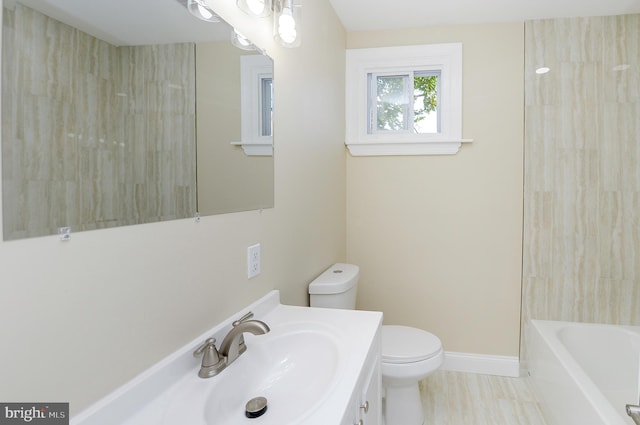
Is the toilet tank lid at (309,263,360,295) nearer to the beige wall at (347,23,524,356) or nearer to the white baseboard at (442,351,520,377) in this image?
the beige wall at (347,23,524,356)

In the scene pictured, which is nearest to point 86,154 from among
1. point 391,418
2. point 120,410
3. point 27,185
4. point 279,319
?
point 27,185

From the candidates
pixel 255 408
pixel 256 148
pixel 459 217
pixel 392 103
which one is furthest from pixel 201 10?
pixel 459 217

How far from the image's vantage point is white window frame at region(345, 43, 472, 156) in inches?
101

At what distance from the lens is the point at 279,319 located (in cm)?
138

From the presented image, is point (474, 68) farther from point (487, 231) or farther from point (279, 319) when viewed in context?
point (279, 319)

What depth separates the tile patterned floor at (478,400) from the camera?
2.10m

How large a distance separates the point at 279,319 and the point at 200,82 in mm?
861

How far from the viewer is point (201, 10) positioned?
104 centimetres

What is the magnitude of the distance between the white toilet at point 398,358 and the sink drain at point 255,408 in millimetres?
955

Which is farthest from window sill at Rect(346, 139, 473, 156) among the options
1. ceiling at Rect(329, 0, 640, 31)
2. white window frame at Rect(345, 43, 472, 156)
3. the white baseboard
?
the white baseboard

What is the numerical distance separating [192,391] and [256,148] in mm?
836

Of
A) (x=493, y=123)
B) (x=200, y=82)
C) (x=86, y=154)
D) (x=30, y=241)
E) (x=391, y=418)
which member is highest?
(x=493, y=123)

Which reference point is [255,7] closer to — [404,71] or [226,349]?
[226,349]

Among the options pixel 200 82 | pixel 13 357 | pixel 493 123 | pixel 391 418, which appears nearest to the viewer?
pixel 13 357
